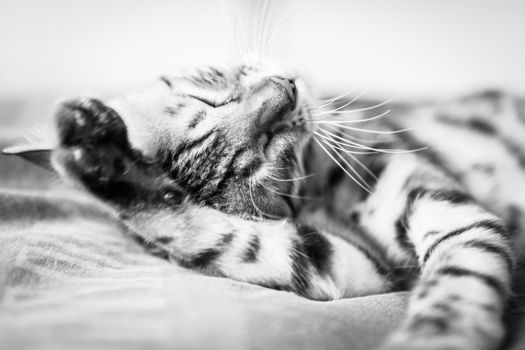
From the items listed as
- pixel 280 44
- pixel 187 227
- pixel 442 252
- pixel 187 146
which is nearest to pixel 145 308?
pixel 187 227

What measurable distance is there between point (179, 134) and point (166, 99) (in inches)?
3.7

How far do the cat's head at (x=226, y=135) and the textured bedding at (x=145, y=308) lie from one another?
0.17 meters

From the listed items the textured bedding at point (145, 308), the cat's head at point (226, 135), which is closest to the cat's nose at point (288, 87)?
the cat's head at point (226, 135)

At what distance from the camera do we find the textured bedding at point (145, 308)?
54 centimetres

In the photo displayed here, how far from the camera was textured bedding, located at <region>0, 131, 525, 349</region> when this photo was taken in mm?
538

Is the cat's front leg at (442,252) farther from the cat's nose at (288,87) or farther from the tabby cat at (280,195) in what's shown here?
the cat's nose at (288,87)

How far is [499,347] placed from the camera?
0.58 metres

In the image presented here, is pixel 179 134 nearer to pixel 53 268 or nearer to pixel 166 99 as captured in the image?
pixel 166 99

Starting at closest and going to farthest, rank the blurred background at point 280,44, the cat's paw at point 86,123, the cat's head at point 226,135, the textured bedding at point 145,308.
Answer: the textured bedding at point 145,308 → the cat's paw at point 86,123 → the cat's head at point 226,135 → the blurred background at point 280,44

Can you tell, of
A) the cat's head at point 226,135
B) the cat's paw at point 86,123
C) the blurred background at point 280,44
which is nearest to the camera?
the cat's paw at point 86,123

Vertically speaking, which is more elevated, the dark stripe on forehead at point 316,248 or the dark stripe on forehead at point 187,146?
the dark stripe on forehead at point 187,146


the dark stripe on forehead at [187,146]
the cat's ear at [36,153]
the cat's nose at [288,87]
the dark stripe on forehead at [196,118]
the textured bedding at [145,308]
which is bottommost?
the textured bedding at [145,308]

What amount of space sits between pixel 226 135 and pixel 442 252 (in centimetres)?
42

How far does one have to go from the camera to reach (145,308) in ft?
1.99
